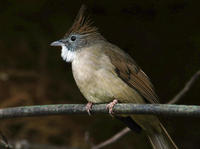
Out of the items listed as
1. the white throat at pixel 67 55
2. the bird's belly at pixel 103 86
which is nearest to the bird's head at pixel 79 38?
the white throat at pixel 67 55

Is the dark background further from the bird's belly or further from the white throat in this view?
the bird's belly

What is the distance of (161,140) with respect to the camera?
4.46m

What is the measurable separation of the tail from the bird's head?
1.25 metres

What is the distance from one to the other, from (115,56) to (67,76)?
6.03 ft

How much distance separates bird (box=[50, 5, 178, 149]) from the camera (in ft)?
14.3

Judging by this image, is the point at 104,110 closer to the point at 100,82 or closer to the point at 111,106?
the point at 111,106

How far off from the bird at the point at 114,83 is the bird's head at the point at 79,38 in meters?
0.03

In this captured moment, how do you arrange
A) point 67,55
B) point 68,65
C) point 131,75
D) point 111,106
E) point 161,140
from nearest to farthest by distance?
point 111,106 < point 161,140 < point 131,75 < point 67,55 < point 68,65

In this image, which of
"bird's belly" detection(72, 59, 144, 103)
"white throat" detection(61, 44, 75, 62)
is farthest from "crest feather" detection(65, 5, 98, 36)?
"bird's belly" detection(72, 59, 144, 103)

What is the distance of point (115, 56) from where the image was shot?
15.5 feet

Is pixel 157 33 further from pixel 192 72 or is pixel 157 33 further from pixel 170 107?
pixel 170 107

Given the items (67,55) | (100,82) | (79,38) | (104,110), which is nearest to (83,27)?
(79,38)

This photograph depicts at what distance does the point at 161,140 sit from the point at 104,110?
0.92m

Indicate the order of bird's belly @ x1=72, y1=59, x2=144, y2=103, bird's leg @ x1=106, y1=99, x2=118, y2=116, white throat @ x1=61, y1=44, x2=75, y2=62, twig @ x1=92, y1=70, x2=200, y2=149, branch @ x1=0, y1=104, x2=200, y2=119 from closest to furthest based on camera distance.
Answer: branch @ x1=0, y1=104, x2=200, y2=119 < bird's leg @ x1=106, y1=99, x2=118, y2=116 < bird's belly @ x1=72, y1=59, x2=144, y2=103 < twig @ x1=92, y1=70, x2=200, y2=149 < white throat @ x1=61, y1=44, x2=75, y2=62
